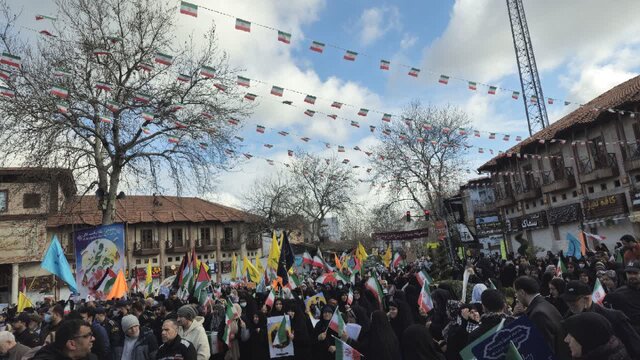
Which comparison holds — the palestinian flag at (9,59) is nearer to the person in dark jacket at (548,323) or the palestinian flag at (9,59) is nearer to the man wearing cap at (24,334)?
the man wearing cap at (24,334)

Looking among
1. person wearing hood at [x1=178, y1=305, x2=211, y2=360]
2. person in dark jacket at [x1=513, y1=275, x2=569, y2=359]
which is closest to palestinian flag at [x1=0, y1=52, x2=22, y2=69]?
person wearing hood at [x1=178, y1=305, x2=211, y2=360]

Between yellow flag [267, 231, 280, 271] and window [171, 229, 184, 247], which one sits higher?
window [171, 229, 184, 247]

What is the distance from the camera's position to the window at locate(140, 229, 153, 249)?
135 ft

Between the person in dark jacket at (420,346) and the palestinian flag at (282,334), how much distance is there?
3.05 m

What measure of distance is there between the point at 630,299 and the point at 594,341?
2.81 meters

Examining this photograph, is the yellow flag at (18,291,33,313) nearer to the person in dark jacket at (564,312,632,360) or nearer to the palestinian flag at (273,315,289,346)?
Result: the palestinian flag at (273,315,289,346)

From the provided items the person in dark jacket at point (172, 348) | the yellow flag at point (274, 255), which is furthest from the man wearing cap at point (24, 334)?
the yellow flag at point (274, 255)

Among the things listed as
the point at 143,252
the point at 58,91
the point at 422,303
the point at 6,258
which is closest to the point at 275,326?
the point at 422,303

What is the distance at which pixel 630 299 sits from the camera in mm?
4910

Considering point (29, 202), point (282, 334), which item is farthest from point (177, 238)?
point (282, 334)

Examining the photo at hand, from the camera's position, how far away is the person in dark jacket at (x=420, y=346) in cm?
502

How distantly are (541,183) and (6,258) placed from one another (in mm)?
38784

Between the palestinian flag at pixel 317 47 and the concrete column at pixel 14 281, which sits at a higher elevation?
the palestinian flag at pixel 317 47

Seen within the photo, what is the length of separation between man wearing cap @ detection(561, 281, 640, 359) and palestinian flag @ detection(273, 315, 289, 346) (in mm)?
4715
